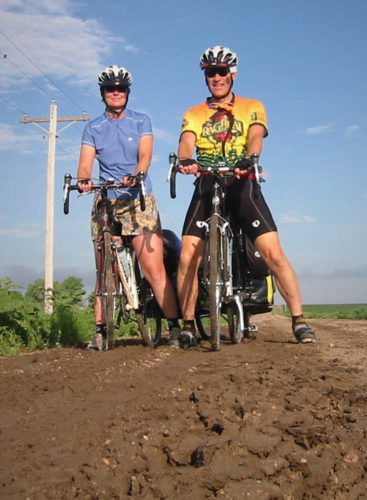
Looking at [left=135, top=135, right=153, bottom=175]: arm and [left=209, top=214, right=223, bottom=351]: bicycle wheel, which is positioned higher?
[left=135, top=135, right=153, bottom=175]: arm

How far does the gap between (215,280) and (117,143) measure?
78.8 inches

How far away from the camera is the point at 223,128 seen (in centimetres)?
649

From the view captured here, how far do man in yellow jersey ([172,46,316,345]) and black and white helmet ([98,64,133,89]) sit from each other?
0.85m

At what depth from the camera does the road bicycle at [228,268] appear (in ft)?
19.5

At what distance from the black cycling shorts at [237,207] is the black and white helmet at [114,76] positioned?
1.37 meters

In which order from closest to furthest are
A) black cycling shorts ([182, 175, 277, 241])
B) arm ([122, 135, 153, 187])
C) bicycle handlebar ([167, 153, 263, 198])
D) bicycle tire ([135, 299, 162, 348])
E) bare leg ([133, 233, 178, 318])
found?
bicycle handlebar ([167, 153, 263, 198]), black cycling shorts ([182, 175, 277, 241]), arm ([122, 135, 153, 187]), bare leg ([133, 233, 178, 318]), bicycle tire ([135, 299, 162, 348])

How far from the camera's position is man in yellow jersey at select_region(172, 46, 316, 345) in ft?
21.0

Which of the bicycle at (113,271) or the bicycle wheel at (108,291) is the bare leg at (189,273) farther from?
the bicycle wheel at (108,291)

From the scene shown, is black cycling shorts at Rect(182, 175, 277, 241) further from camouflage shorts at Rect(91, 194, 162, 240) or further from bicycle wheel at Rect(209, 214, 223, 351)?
camouflage shorts at Rect(91, 194, 162, 240)

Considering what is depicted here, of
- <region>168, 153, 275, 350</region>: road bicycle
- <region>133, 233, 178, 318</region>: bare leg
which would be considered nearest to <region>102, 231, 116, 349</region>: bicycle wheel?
<region>133, 233, 178, 318</region>: bare leg

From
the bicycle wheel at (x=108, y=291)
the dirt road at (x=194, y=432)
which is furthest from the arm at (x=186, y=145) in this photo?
the dirt road at (x=194, y=432)

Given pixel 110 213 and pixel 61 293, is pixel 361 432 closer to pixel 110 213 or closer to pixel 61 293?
pixel 110 213

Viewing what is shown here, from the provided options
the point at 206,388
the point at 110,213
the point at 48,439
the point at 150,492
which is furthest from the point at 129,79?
the point at 150,492

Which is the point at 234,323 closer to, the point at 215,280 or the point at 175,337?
the point at 175,337
